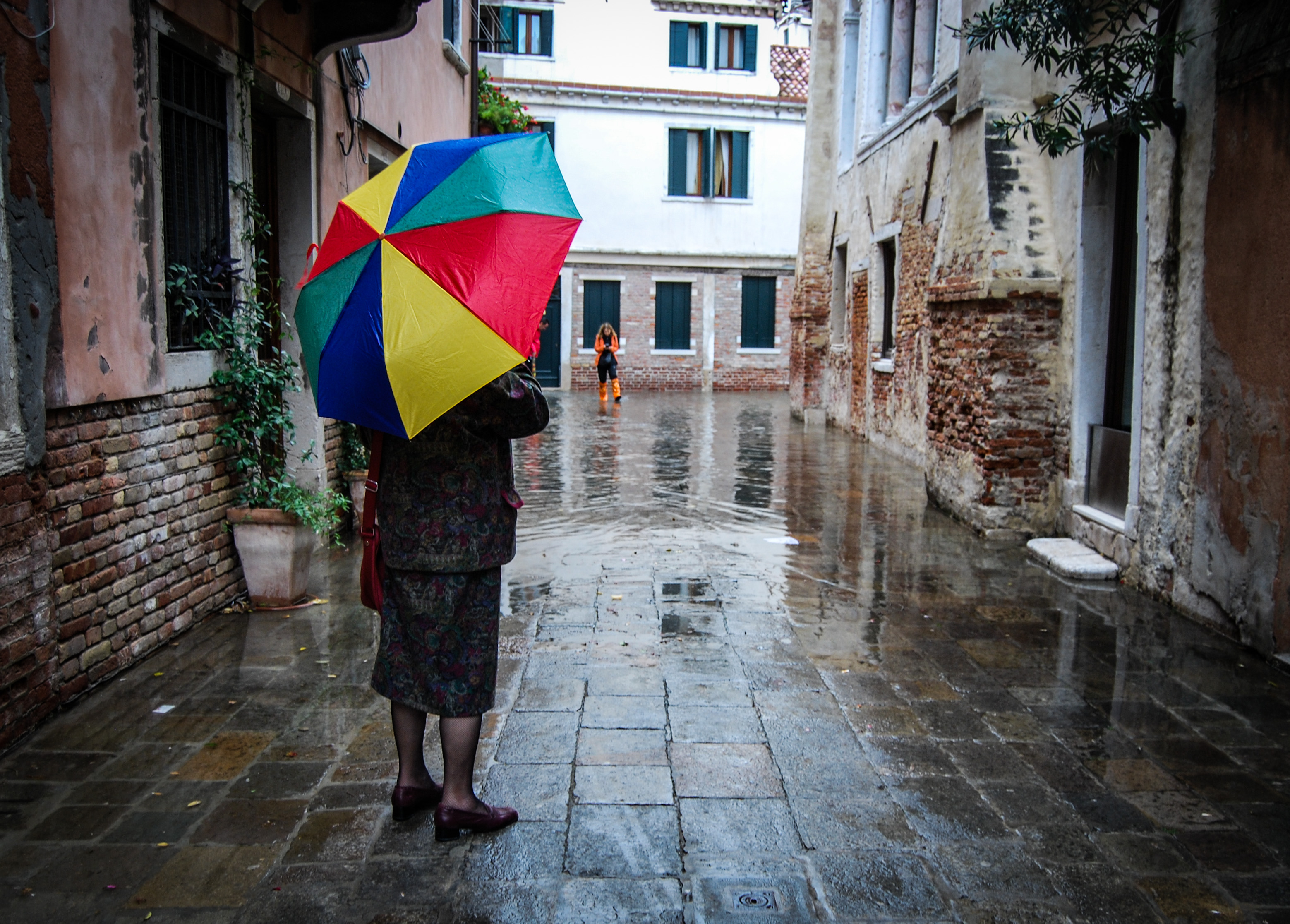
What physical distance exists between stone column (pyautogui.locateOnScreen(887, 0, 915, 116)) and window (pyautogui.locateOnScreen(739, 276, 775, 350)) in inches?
474

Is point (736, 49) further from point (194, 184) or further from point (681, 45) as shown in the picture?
point (194, 184)

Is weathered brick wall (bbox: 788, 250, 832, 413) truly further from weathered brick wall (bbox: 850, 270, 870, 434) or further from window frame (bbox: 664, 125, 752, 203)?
window frame (bbox: 664, 125, 752, 203)

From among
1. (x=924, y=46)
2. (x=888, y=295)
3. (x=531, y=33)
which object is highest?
(x=531, y=33)

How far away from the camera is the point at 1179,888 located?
9.45 feet

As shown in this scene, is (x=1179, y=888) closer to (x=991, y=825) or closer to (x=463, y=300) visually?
(x=991, y=825)

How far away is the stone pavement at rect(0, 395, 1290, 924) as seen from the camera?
284cm

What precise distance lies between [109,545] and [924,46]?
11.0m

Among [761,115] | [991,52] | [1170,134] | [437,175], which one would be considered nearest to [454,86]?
[991,52]

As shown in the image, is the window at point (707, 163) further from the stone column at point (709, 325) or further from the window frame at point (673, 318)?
the window frame at point (673, 318)

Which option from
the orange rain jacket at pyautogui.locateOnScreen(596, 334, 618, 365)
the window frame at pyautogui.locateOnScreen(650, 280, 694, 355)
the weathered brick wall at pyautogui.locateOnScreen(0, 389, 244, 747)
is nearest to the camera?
the weathered brick wall at pyautogui.locateOnScreen(0, 389, 244, 747)

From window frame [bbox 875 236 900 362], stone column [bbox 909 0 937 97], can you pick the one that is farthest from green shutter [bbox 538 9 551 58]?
stone column [bbox 909 0 937 97]

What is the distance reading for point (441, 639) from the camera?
3.04 metres

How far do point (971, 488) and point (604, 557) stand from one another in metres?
2.95

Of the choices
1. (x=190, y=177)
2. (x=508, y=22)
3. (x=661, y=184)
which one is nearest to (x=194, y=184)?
(x=190, y=177)
